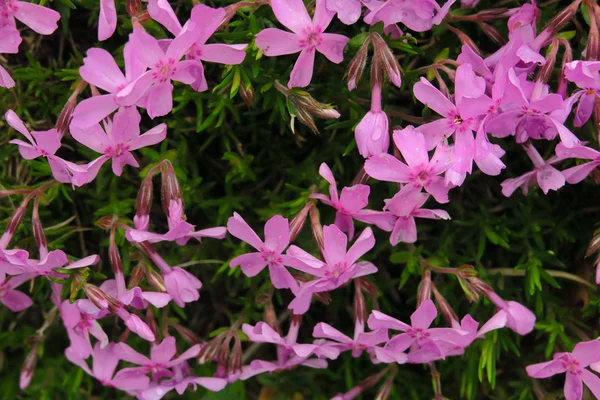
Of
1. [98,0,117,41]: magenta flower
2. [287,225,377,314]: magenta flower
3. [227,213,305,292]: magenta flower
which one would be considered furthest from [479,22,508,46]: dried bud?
[98,0,117,41]: magenta flower

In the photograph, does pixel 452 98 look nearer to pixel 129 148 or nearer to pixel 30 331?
pixel 129 148

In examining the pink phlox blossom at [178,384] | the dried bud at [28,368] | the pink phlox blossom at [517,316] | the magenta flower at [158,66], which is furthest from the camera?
the dried bud at [28,368]

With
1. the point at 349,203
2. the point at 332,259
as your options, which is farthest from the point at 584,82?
the point at 332,259

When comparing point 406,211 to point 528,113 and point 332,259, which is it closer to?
point 332,259

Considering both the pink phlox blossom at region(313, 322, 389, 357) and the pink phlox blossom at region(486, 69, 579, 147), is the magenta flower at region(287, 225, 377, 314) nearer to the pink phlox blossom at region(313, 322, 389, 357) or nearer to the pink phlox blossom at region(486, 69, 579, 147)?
the pink phlox blossom at region(313, 322, 389, 357)

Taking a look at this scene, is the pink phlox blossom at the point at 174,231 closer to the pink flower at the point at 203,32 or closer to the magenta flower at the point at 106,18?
the pink flower at the point at 203,32

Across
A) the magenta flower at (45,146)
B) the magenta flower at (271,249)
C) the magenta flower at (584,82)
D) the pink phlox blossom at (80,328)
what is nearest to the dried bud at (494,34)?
the magenta flower at (584,82)

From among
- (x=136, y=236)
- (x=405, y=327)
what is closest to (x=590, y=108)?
(x=405, y=327)
